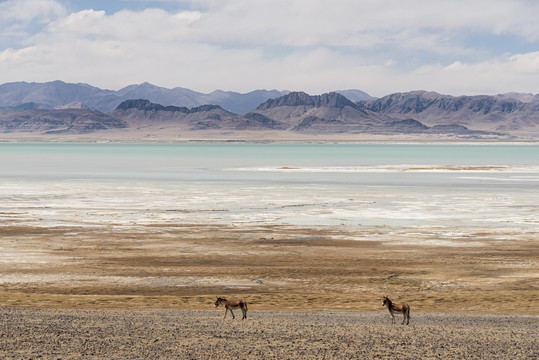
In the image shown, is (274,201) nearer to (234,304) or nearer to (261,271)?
(261,271)

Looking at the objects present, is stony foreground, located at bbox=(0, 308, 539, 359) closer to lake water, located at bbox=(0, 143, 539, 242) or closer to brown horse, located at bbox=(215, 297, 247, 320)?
brown horse, located at bbox=(215, 297, 247, 320)

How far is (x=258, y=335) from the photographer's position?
13.0 meters

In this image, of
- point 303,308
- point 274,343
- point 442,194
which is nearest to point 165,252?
point 303,308

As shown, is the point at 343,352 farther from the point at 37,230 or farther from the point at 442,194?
the point at 442,194

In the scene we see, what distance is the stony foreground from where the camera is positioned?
38.6ft

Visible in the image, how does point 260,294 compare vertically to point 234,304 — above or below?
below

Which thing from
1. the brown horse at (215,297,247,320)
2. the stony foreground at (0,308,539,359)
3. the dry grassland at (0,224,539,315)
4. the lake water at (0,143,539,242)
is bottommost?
the lake water at (0,143,539,242)

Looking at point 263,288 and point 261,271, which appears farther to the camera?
point 261,271

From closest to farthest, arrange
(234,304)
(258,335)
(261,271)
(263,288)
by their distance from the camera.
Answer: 1. (258,335)
2. (234,304)
3. (263,288)
4. (261,271)

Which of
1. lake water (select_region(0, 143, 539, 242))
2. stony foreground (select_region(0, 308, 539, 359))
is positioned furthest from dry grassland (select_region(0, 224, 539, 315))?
lake water (select_region(0, 143, 539, 242))

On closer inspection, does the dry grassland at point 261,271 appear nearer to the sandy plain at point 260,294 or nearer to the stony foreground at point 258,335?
the sandy plain at point 260,294

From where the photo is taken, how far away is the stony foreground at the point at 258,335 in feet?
38.6

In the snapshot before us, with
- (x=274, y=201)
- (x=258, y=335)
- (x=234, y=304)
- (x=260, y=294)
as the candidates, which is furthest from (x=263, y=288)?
(x=274, y=201)

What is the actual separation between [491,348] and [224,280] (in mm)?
9015
